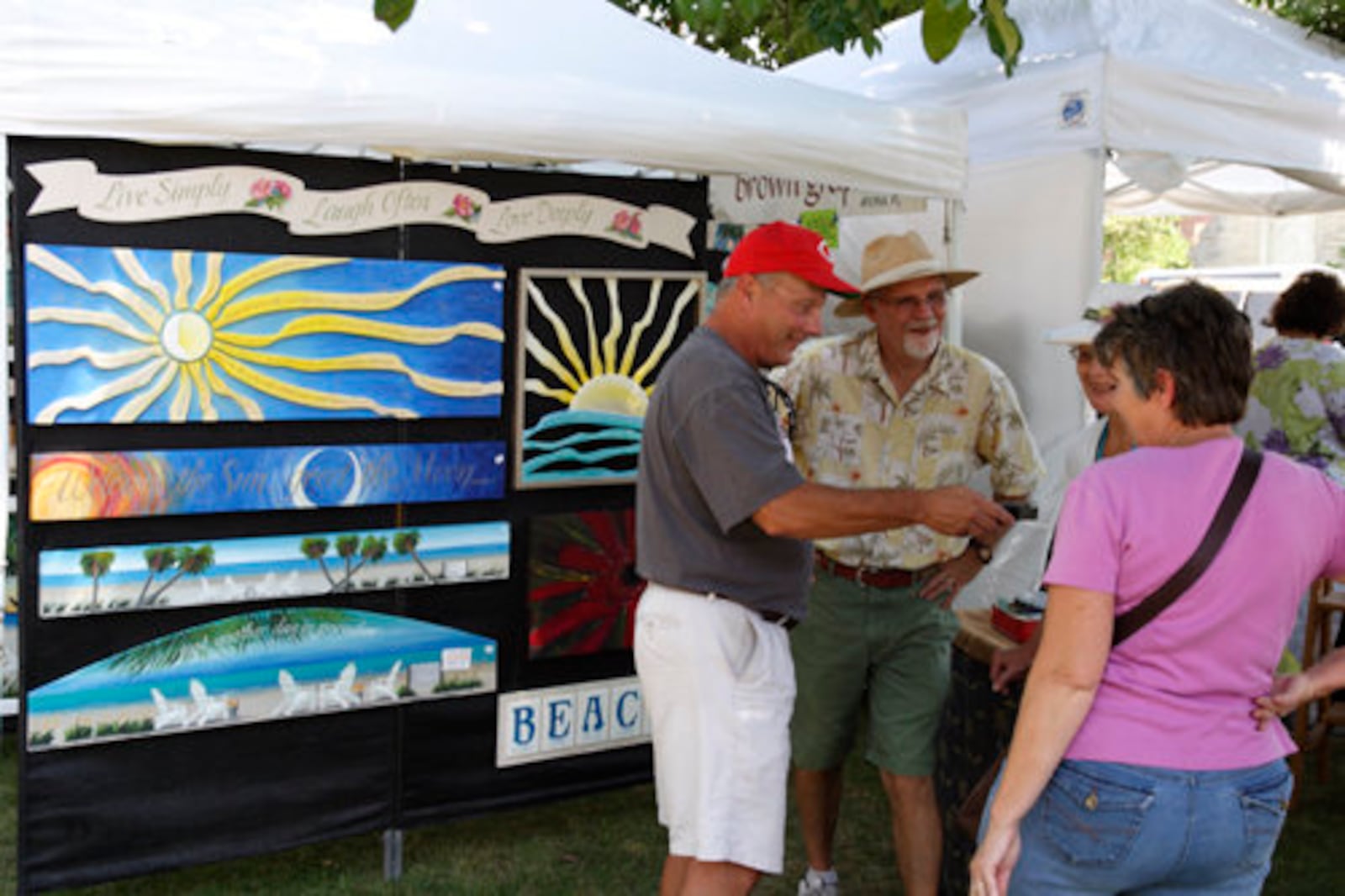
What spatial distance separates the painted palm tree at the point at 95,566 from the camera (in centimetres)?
362

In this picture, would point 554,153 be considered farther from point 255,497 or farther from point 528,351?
point 255,497

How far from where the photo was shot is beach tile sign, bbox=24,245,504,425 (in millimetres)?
3559

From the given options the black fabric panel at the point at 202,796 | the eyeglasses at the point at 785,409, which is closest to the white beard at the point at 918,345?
the eyeglasses at the point at 785,409

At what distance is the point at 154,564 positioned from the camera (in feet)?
12.2

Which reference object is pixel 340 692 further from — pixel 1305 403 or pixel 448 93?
pixel 1305 403

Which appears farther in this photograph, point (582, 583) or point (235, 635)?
point (582, 583)

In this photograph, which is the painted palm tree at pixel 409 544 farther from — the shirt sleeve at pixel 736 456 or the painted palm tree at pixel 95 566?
the shirt sleeve at pixel 736 456

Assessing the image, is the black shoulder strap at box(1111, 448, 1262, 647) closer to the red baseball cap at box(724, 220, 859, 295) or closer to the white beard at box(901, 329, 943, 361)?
the red baseball cap at box(724, 220, 859, 295)

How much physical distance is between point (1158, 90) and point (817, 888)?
3.54 m

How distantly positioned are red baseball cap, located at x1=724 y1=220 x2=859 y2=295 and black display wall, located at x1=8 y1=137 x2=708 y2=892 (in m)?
1.30

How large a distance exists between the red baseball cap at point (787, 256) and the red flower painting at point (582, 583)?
1.51m

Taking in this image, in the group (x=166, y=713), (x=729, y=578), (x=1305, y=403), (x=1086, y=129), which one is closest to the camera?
(x=729, y=578)

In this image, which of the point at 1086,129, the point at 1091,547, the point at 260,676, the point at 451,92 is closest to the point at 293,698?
the point at 260,676

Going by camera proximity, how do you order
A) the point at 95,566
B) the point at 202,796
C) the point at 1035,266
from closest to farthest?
the point at 95,566, the point at 202,796, the point at 1035,266
